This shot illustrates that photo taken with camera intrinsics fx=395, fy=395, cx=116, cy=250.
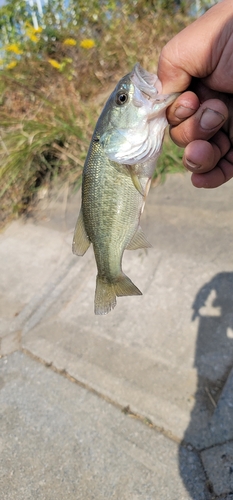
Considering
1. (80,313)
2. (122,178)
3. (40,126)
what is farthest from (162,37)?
(122,178)

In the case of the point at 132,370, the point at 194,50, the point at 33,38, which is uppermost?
the point at 194,50

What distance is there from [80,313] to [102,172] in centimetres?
193

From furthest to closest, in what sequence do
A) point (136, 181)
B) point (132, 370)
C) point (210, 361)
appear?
point (132, 370) → point (210, 361) → point (136, 181)

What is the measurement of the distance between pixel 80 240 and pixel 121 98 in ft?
2.04

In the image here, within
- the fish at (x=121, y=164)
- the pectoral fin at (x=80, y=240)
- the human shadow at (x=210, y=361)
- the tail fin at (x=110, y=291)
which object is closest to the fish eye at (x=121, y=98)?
the fish at (x=121, y=164)

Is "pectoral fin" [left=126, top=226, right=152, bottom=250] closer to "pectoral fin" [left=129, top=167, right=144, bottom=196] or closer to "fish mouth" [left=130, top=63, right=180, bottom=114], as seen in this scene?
"pectoral fin" [left=129, top=167, right=144, bottom=196]

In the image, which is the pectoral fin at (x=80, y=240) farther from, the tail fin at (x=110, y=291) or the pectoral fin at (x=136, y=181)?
the pectoral fin at (x=136, y=181)

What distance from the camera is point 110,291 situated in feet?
5.79

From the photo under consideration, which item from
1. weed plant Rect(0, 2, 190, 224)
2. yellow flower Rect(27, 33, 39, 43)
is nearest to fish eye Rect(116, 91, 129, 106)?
weed plant Rect(0, 2, 190, 224)

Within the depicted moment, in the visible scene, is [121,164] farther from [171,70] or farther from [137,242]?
[171,70]

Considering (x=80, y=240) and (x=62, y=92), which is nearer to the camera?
(x=80, y=240)

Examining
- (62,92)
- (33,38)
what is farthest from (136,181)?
(33,38)

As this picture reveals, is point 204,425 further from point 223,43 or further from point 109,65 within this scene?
point 109,65

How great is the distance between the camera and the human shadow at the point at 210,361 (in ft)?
7.24
